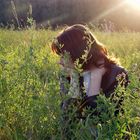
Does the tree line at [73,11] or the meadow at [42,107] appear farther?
the tree line at [73,11]

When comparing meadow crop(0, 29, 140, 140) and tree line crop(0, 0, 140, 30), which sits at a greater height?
tree line crop(0, 0, 140, 30)

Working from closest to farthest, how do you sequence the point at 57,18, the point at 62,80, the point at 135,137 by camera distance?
the point at 135,137 → the point at 62,80 → the point at 57,18

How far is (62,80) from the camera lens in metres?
2.36

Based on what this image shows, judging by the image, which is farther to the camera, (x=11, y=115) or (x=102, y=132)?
(x=11, y=115)

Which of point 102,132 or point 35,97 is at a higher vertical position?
point 35,97

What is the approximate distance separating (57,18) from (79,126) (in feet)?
50.2

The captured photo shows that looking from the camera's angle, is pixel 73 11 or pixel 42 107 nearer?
pixel 42 107

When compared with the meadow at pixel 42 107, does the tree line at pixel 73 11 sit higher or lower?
higher

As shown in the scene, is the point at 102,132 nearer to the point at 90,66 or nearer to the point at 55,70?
the point at 55,70

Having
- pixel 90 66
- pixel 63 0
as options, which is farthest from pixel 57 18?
pixel 90 66

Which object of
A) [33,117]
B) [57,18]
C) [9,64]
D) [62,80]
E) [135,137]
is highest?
[57,18]

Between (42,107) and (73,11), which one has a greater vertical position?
(73,11)

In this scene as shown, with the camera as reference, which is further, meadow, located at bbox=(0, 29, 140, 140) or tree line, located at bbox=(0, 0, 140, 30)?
tree line, located at bbox=(0, 0, 140, 30)

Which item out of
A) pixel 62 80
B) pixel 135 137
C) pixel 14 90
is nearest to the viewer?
pixel 135 137
